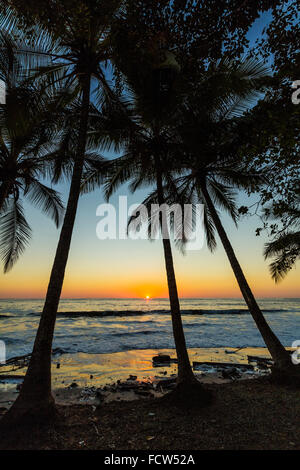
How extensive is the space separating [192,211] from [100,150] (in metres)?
4.60

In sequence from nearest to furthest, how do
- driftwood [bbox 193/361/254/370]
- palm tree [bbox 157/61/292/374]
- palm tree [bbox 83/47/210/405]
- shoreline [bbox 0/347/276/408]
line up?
palm tree [bbox 83/47/210/405] → palm tree [bbox 157/61/292/374] → shoreline [bbox 0/347/276/408] → driftwood [bbox 193/361/254/370]

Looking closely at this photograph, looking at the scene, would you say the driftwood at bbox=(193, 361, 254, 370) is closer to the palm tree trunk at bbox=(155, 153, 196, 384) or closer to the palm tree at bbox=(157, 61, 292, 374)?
the palm tree at bbox=(157, 61, 292, 374)

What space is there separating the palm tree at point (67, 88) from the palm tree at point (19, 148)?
54cm

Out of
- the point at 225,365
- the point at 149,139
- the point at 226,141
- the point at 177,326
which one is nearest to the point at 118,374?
the point at 225,365

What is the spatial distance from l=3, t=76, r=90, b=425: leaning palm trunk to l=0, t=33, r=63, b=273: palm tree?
1813 mm

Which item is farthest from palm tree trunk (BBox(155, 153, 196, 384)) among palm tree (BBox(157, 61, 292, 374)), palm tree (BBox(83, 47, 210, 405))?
palm tree (BBox(157, 61, 292, 374))

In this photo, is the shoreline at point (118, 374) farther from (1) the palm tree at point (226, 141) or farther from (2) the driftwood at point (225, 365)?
(1) the palm tree at point (226, 141)

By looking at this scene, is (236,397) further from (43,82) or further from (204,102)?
(43,82)

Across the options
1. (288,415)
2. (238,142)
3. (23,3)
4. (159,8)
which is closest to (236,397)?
(288,415)

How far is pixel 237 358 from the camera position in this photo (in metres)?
12.5

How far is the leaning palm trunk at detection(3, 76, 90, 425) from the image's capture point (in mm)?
4023

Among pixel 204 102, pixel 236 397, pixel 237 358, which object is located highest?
A: pixel 204 102

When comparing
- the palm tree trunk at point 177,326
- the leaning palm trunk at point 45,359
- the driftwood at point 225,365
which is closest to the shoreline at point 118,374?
the driftwood at point 225,365

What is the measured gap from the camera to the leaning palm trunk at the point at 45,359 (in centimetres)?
402
